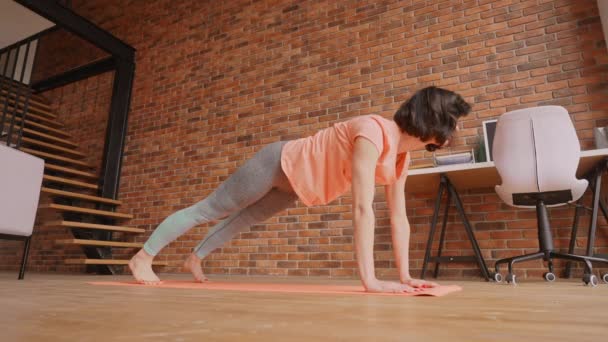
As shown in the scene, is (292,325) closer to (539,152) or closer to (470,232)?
(539,152)

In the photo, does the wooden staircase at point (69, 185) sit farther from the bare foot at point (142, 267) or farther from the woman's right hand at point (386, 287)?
the woman's right hand at point (386, 287)

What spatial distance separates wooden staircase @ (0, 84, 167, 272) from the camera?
12.6 feet

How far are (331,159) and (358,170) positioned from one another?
0.56 ft

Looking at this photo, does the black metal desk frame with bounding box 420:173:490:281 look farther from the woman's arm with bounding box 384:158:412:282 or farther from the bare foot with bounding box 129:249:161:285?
the bare foot with bounding box 129:249:161:285

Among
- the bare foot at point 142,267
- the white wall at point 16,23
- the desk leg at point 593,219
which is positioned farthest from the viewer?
the white wall at point 16,23

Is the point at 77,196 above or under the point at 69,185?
under

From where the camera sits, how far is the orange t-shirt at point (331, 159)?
4.82ft

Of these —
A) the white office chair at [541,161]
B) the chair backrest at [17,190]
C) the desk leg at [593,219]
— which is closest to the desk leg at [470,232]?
the white office chair at [541,161]

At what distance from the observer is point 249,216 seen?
1896 mm

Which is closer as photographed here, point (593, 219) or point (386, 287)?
point (386, 287)

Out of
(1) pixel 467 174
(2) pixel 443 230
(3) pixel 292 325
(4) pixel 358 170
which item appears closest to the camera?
(3) pixel 292 325

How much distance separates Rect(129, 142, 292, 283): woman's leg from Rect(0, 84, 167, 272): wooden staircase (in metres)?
1.95

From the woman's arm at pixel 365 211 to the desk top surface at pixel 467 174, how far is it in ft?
4.31

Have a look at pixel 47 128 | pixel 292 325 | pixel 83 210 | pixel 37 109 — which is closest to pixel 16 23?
pixel 37 109
